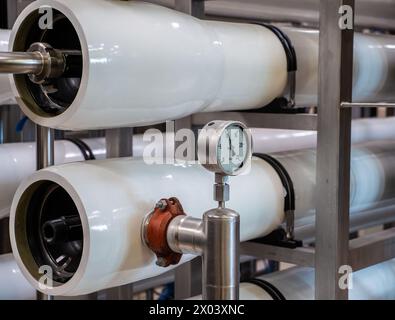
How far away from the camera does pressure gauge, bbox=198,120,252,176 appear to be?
804 millimetres

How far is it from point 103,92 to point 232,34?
1.09 ft

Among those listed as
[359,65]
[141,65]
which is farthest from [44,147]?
[359,65]

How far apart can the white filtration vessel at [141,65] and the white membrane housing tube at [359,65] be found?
73 mm

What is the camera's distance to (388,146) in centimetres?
137

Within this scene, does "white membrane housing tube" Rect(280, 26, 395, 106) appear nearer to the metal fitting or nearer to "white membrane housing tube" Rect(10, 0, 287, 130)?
"white membrane housing tube" Rect(10, 0, 287, 130)

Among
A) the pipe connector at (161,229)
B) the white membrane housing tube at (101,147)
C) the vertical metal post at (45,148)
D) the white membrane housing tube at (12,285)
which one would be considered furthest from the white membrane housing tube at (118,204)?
the white membrane housing tube at (12,285)

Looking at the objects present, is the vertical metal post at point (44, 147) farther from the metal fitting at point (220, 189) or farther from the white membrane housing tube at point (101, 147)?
the metal fitting at point (220, 189)

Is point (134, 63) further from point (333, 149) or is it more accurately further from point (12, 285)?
point (12, 285)

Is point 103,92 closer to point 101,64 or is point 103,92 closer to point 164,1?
point 101,64

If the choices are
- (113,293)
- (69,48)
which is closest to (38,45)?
(69,48)

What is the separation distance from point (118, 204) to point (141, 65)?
0.18 meters

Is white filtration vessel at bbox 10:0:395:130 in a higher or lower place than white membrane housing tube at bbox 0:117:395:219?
higher

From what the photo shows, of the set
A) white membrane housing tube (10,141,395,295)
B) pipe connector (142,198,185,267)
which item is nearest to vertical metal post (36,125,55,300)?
white membrane housing tube (10,141,395,295)

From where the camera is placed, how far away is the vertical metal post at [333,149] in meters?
1.04
